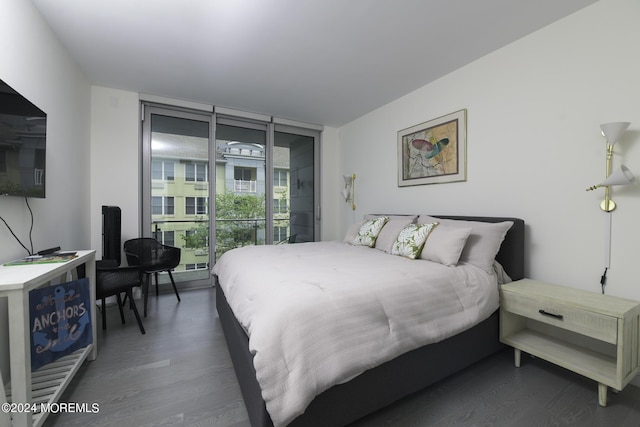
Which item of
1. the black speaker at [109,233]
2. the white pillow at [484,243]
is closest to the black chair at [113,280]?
the black speaker at [109,233]

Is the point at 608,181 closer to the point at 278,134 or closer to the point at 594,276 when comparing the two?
the point at 594,276

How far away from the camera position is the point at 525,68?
7.06 feet

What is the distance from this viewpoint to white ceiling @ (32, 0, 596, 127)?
72.8 inches

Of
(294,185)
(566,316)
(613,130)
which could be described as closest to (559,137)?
(613,130)

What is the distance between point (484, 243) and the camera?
2031 mm

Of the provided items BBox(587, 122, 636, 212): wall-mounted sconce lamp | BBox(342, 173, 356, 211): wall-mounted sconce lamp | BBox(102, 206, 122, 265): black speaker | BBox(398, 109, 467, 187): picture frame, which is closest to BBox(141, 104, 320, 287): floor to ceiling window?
BBox(342, 173, 356, 211): wall-mounted sconce lamp

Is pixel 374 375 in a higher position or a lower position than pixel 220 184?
lower

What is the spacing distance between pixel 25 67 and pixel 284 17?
1.74 meters

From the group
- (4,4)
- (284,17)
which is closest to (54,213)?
(4,4)

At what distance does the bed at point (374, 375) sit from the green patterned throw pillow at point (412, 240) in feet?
2.06

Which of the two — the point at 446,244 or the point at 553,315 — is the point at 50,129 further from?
the point at 553,315

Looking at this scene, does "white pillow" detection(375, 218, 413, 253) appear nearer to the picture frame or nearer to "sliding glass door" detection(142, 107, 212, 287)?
the picture frame

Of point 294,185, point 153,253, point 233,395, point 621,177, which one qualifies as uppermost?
point 294,185

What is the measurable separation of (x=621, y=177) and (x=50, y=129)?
12.9 feet
